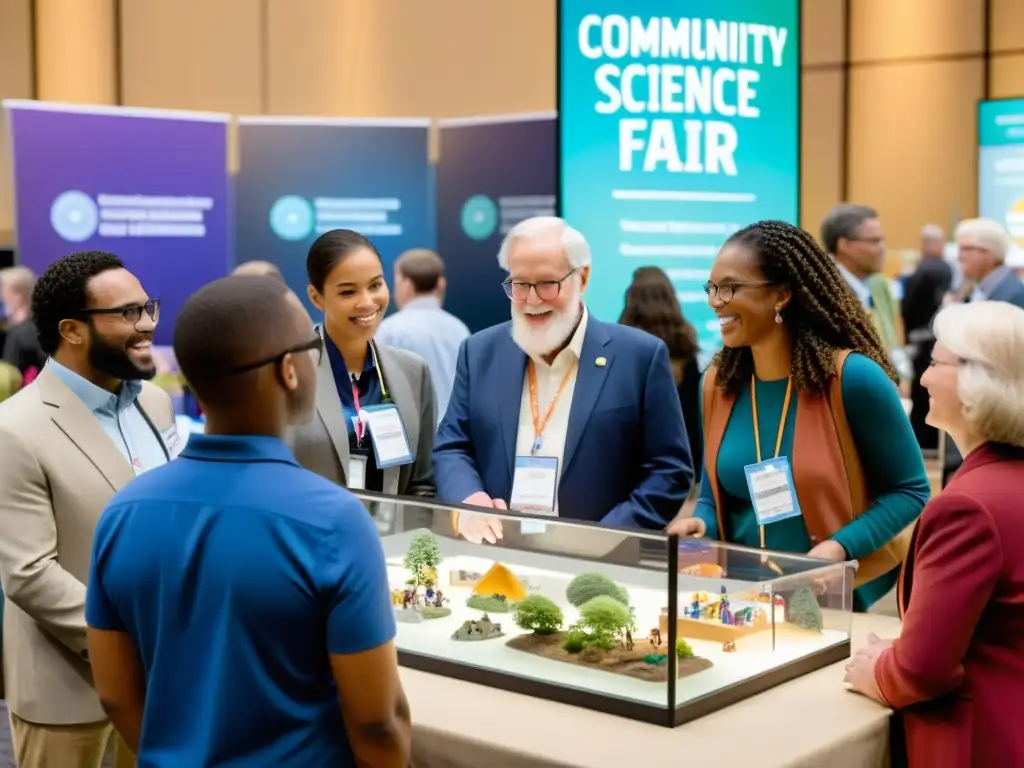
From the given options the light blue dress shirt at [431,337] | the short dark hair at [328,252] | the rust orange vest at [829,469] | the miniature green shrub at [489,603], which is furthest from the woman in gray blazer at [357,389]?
the light blue dress shirt at [431,337]

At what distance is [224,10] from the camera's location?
27.3 feet

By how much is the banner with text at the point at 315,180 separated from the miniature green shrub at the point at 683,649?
5.71 meters

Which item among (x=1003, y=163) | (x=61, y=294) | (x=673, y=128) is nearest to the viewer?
(x=61, y=294)

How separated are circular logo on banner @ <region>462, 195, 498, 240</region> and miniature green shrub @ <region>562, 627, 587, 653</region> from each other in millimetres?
5784

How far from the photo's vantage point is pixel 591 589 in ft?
6.81

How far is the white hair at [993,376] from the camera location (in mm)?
1984

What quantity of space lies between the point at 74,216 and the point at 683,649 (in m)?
5.68

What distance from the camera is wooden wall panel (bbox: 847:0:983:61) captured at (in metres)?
10.5

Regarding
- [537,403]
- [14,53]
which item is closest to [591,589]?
[537,403]

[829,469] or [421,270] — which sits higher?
[421,270]

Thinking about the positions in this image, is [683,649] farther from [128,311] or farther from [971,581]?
[128,311]

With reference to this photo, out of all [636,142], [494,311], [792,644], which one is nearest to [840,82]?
[494,311]

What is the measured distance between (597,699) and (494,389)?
1149mm

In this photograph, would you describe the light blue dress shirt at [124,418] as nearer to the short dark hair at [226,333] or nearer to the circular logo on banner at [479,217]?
the short dark hair at [226,333]
